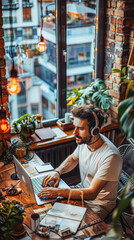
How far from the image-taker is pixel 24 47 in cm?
361

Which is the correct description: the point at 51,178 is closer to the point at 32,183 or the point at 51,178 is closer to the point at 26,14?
the point at 32,183

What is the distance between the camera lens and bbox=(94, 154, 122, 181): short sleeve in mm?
2564

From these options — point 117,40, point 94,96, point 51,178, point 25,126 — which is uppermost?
point 117,40

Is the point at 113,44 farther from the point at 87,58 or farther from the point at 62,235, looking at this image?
the point at 62,235

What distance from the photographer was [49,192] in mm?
2500

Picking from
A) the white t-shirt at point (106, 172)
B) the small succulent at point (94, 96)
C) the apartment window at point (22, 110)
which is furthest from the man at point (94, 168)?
the apartment window at point (22, 110)

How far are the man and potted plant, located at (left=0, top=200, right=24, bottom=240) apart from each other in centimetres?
41

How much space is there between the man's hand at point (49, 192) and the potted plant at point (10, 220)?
0.34 metres

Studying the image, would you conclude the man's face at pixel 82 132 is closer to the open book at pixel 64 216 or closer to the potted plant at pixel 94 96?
the open book at pixel 64 216

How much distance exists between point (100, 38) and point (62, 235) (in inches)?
106

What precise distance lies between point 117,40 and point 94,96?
2.48 ft

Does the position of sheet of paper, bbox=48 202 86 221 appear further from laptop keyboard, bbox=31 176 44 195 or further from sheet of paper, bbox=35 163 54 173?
sheet of paper, bbox=35 163 54 173

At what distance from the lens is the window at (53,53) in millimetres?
3578

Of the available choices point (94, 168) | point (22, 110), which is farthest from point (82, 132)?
point (22, 110)
